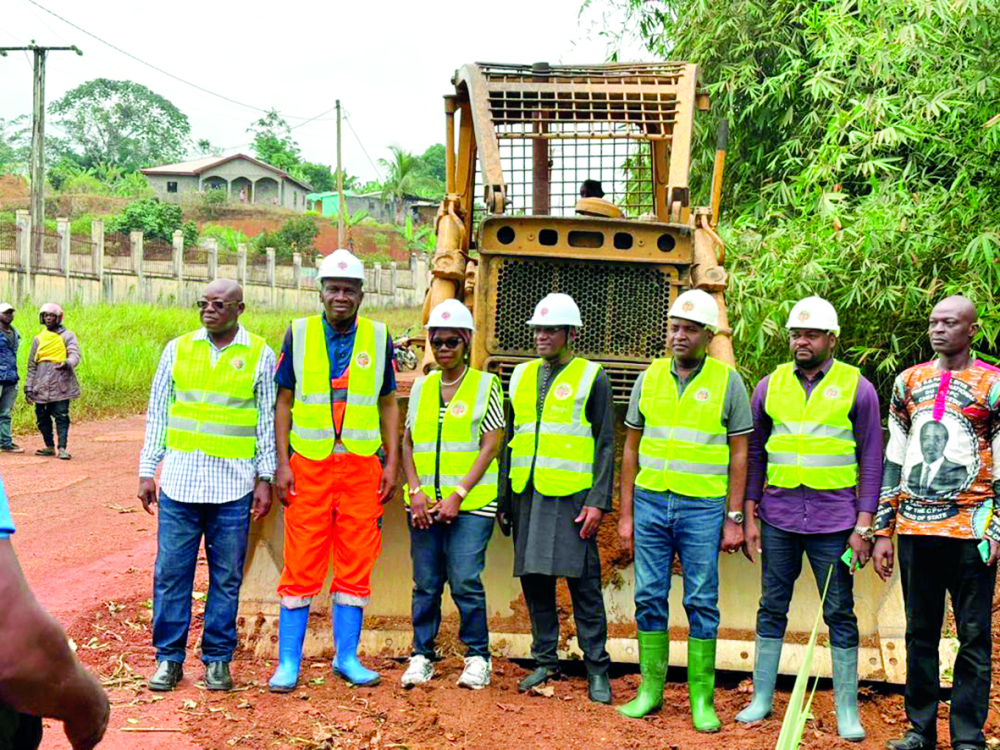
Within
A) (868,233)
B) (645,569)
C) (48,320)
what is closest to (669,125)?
(868,233)

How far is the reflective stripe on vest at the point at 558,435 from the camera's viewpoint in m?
5.43

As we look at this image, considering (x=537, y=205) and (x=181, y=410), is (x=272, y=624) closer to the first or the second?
(x=181, y=410)

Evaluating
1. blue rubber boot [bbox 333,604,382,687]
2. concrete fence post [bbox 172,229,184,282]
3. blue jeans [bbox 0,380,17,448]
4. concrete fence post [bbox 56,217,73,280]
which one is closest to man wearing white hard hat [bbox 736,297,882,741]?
blue rubber boot [bbox 333,604,382,687]

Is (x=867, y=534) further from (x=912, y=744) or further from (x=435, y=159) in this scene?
(x=435, y=159)

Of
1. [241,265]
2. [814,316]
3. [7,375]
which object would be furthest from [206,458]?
[241,265]

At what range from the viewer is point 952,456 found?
4781 mm

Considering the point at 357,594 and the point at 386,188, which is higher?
the point at 386,188

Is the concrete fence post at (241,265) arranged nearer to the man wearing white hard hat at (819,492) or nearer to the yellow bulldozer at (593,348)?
the yellow bulldozer at (593,348)

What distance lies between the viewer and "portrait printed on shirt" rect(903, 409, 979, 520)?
4762mm

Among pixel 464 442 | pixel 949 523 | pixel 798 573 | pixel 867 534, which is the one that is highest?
pixel 464 442

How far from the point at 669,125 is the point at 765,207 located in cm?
439

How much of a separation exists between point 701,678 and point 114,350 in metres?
16.5

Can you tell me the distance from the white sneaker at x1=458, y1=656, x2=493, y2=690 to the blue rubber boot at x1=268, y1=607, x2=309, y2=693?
762 millimetres

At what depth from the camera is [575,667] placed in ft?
19.3
